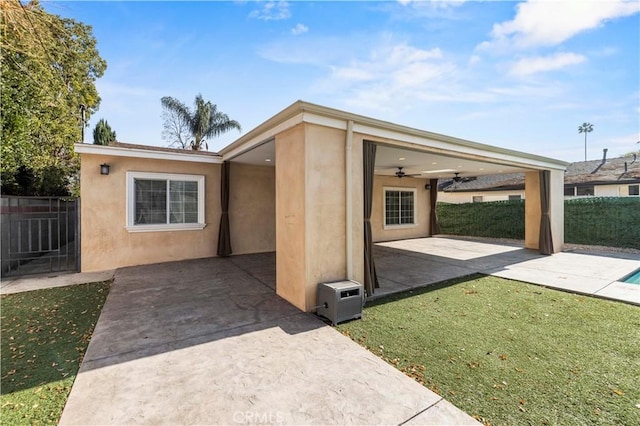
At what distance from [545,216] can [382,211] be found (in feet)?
20.0

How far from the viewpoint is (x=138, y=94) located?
10.6 meters

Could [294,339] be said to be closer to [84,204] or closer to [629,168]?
[84,204]

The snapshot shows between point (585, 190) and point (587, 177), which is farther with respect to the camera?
point (585, 190)

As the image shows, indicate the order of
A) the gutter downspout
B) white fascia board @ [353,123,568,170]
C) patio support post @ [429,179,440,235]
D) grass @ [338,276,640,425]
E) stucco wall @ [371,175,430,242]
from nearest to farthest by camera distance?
grass @ [338,276,640,425]
the gutter downspout
white fascia board @ [353,123,568,170]
stucco wall @ [371,175,430,242]
patio support post @ [429,179,440,235]

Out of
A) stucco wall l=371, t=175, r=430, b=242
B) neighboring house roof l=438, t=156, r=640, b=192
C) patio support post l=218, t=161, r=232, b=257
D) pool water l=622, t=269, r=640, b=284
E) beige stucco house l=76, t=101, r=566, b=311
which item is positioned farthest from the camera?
neighboring house roof l=438, t=156, r=640, b=192

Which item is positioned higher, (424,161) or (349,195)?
(424,161)

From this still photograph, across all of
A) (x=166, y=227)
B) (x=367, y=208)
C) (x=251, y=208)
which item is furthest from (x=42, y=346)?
(x=251, y=208)

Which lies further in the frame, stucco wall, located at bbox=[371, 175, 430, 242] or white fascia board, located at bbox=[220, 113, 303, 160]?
stucco wall, located at bbox=[371, 175, 430, 242]

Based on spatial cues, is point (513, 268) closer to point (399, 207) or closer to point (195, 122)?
point (399, 207)

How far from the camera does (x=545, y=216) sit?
991cm

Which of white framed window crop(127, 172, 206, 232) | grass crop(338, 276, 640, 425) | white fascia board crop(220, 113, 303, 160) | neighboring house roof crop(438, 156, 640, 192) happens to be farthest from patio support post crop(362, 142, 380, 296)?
neighboring house roof crop(438, 156, 640, 192)

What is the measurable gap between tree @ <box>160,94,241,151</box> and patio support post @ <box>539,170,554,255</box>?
21393 millimetres

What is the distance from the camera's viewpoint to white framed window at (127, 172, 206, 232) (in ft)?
25.7

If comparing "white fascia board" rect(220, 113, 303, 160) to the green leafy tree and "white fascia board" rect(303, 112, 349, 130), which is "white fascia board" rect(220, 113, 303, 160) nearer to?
"white fascia board" rect(303, 112, 349, 130)
